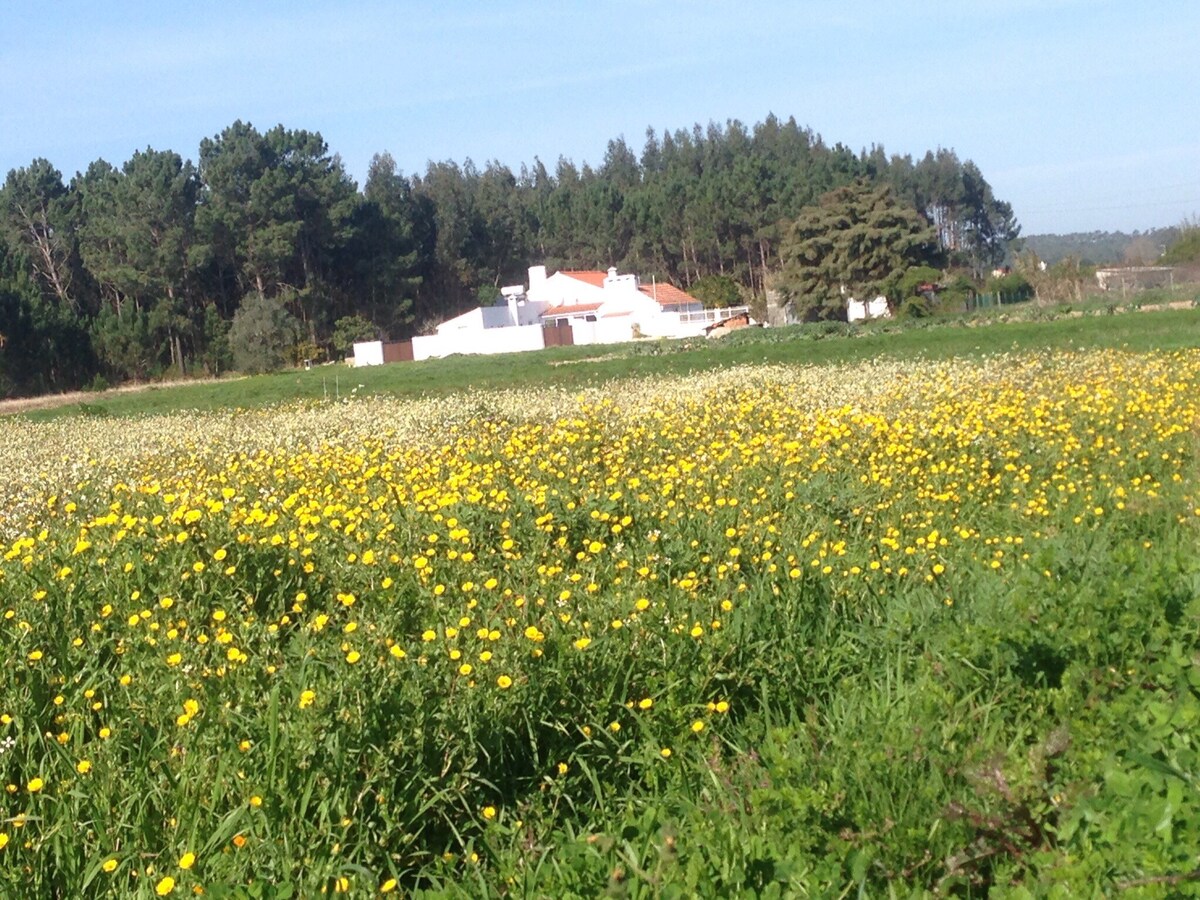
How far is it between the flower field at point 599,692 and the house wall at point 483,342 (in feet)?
202

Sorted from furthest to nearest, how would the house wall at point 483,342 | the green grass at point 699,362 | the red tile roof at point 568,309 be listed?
1. the red tile roof at point 568,309
2. the house wall at point 483,342
3. the green grass at point 699,362

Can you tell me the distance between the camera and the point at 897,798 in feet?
11.2

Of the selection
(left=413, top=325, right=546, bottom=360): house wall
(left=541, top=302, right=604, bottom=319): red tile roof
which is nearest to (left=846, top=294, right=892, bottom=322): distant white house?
(left=413, top=325, right=546, bottom=360): house wall

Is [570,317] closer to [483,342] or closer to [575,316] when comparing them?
[575,316]

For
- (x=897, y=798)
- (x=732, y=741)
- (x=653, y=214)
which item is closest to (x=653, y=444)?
(x=732, y=741)

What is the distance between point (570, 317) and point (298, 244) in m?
17.3

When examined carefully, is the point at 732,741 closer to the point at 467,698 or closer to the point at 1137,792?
the point at 467,698

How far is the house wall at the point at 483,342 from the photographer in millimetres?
68000

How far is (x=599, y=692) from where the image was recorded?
410cm

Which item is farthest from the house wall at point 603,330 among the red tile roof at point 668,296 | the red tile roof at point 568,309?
the red tile roof at point 568,309

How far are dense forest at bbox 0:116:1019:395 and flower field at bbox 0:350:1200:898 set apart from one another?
181 ft

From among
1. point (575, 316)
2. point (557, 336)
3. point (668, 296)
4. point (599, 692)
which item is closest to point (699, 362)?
point (599, 692)

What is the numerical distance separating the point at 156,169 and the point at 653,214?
38.6 m

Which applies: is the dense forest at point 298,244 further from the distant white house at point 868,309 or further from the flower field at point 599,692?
the flower field at point 599,692
